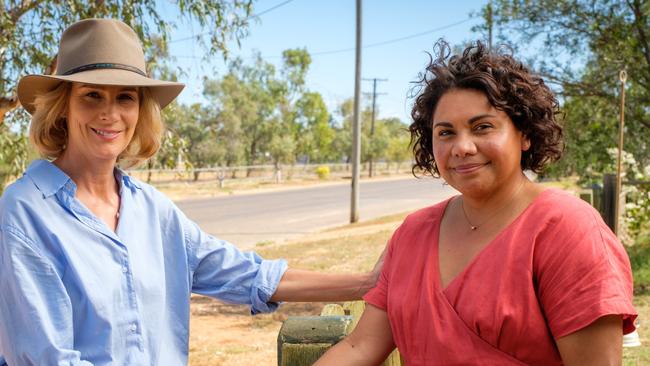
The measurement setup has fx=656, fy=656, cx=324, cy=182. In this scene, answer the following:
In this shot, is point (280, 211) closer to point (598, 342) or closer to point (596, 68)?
point (596, 68)

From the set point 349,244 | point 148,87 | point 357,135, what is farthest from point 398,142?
point 148,87

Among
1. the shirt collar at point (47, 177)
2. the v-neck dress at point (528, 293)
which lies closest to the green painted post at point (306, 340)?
the v-neck dress at point (528, 293)

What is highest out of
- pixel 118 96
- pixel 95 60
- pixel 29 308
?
pixel 95 60

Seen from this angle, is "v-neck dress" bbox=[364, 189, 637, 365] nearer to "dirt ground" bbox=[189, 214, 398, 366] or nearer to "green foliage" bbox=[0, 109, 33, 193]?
"dirt ground" bbox=[189, 214, 398, 366]

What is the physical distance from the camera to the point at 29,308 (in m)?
1.76

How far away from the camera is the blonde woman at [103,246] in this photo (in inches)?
70.6

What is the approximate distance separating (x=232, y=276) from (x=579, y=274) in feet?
4.31

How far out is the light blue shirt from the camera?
177cm

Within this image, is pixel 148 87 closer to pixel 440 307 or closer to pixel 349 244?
pixel 440 307

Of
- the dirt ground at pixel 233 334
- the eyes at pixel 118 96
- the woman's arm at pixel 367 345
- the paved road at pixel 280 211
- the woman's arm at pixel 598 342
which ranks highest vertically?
the eyes at pixel 118 96

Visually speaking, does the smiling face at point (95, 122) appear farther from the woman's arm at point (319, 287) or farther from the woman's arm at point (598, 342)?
the woman's arm at point (598, 342)

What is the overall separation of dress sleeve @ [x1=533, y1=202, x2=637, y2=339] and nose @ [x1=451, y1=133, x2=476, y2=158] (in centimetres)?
27

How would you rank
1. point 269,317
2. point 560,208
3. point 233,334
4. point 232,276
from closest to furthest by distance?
point 560,208, point 232,276, point 233,334, point 269,317

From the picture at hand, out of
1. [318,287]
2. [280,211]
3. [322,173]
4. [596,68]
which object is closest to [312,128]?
[322,173]
